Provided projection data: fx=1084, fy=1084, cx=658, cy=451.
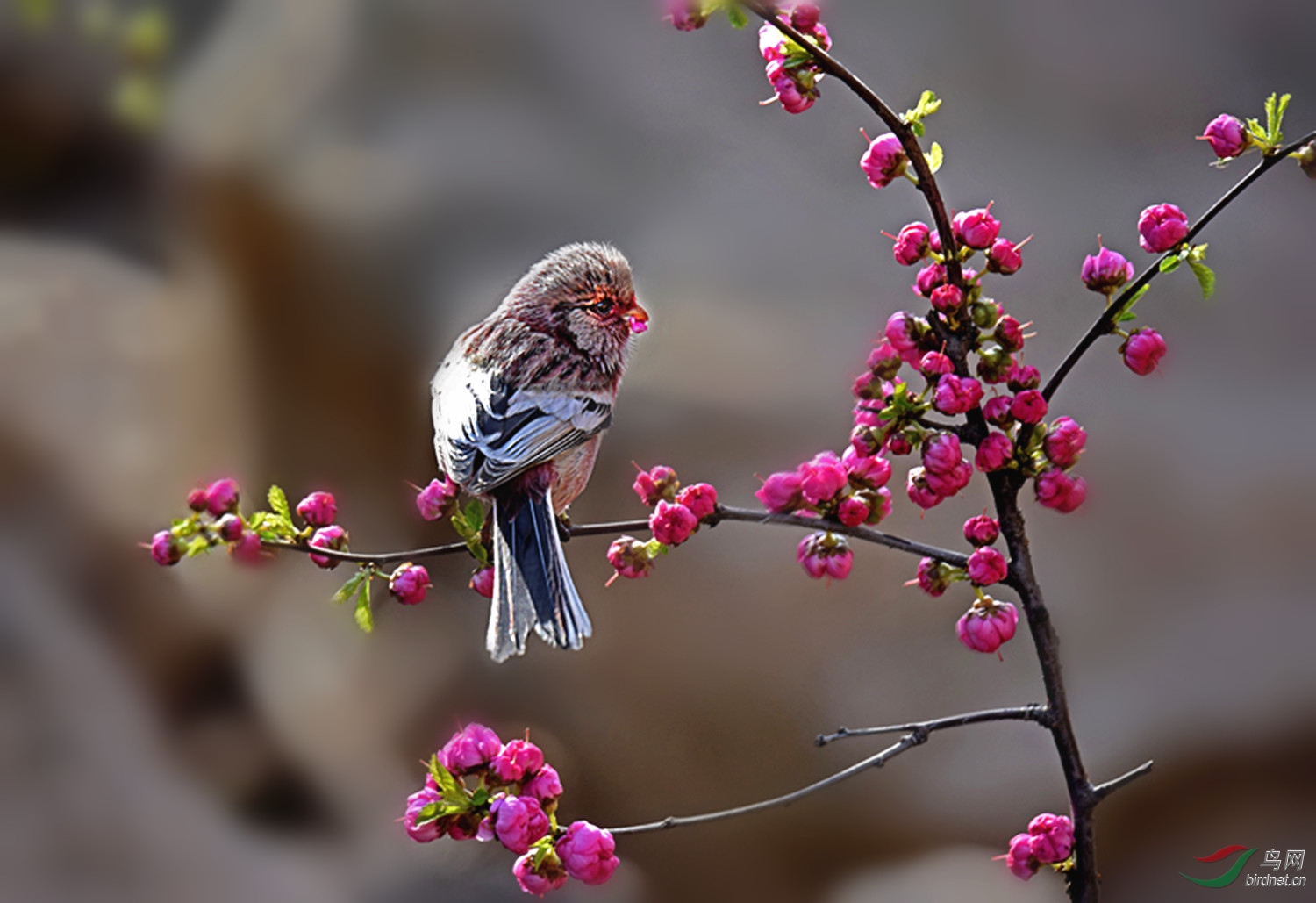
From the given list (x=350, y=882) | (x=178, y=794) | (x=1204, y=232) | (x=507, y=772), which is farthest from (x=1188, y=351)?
(x=178, y=794)

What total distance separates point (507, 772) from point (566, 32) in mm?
1083

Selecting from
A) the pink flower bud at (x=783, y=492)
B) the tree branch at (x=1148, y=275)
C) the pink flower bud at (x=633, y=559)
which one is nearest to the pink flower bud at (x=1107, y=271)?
the tree branch at (x=1148, y=275)

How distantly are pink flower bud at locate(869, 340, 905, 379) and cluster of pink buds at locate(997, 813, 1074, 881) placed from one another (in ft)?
0.98

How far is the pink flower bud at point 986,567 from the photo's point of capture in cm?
65

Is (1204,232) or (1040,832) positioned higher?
(1204,232)

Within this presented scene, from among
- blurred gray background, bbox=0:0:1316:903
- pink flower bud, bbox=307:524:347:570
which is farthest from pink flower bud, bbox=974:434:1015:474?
blurred gray background, bbox=0:0:1316:903

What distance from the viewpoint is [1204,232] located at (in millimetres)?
1283

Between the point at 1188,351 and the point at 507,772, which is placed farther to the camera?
the point at 1188,351

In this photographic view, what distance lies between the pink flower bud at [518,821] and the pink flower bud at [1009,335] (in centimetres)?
40

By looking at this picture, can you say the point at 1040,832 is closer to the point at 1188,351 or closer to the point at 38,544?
the point at 1188,351

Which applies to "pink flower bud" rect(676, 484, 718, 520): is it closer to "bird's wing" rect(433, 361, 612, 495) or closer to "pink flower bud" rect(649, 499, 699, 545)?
"pink flower bud" rect(649, 499, 699, 545)

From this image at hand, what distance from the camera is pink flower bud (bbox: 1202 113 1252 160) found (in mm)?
649

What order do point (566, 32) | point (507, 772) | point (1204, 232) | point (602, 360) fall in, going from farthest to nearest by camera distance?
point (566, 32) < point (1204, 232) < point (602, 360) < point (507, 772)

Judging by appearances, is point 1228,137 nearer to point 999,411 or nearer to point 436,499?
point 999,411
